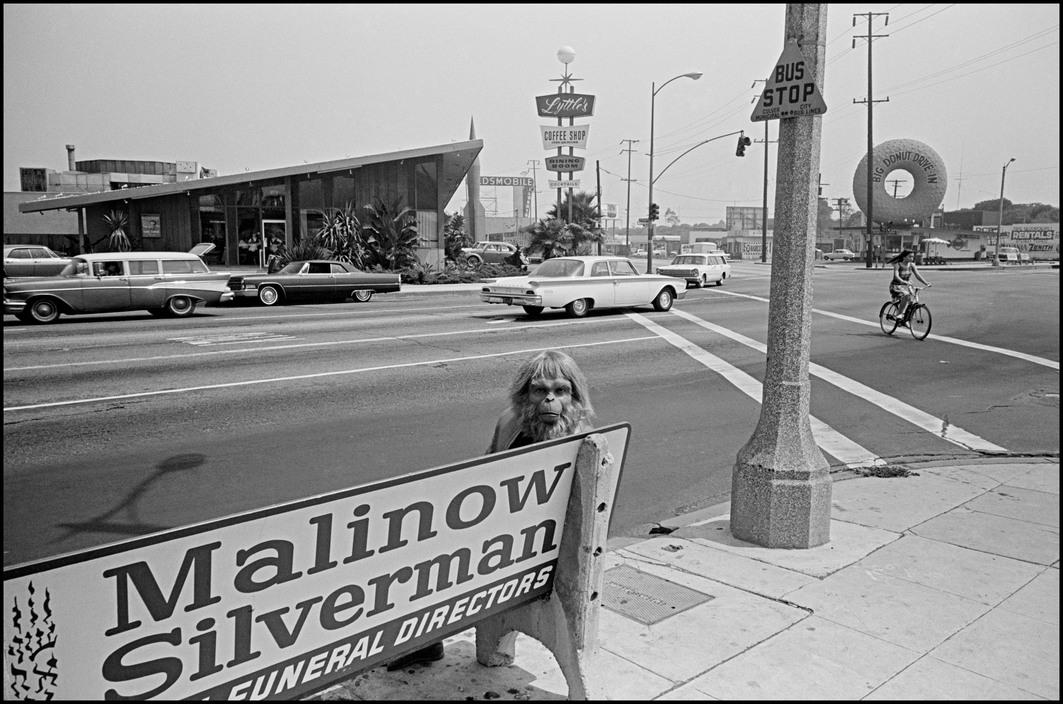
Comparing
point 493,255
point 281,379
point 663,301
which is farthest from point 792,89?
point 493,255

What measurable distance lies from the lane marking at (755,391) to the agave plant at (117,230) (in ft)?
80.4

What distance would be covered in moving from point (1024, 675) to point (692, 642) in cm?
141

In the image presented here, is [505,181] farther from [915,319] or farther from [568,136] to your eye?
[915,319]

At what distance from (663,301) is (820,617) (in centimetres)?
1725

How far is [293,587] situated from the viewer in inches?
100

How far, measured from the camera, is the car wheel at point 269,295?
2220cm

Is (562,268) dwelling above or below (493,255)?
below

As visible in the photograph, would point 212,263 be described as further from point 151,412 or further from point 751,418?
point 751,418

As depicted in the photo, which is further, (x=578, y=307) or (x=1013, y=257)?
(x=1013, y=257)

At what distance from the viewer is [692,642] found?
3.77 metres

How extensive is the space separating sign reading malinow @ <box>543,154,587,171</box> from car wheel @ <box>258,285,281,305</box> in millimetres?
24430

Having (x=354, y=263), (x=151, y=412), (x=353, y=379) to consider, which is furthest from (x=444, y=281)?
(x=151, y=412)

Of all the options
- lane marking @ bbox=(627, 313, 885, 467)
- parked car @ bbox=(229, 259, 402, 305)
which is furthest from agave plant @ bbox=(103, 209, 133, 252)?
lane marking @ bbox=(627, 313, 885, 467)

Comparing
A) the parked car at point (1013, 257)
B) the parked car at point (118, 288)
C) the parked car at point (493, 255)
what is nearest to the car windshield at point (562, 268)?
the parked car at point (118, 288)
